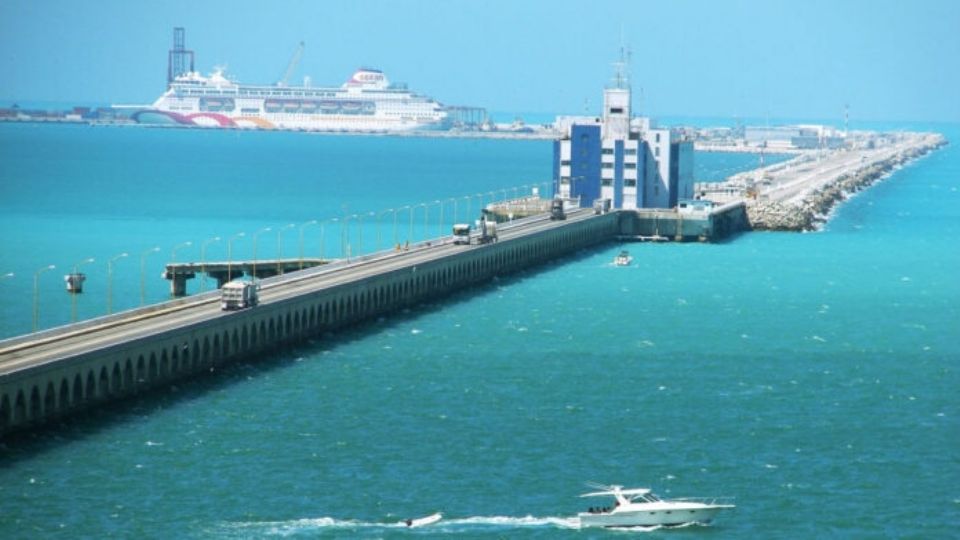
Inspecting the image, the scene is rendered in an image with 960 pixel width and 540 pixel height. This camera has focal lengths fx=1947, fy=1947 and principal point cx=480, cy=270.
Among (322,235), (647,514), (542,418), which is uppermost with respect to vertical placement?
(322,235)

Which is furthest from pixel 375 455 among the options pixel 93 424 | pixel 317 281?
pixel 317 281

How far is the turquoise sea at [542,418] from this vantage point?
4775 centimetres

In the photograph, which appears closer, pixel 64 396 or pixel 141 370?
pixel 64 396

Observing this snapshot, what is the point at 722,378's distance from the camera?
67.6 metres

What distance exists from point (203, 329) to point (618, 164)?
71804 millimetres

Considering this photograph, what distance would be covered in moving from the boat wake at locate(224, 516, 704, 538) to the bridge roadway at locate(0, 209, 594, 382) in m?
11.9

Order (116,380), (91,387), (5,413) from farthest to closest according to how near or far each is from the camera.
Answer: (116,380)
(91,387)
(5,413)

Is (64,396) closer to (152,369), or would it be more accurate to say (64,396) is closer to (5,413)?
(5,413)

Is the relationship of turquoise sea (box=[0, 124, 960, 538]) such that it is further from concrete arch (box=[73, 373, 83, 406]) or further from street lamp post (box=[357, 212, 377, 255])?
street lamp post (box=[357, 212, 377, 255])

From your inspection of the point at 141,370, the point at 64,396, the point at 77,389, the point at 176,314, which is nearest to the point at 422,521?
the point at 64,396

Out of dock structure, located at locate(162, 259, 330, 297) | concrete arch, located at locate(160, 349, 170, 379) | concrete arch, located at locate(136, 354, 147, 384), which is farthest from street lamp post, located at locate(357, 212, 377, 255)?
concrete arch, located at locate(136, 354, 147, 384)


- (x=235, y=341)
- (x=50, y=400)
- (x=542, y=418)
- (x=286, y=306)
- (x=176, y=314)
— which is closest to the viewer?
(x=50, y=400)

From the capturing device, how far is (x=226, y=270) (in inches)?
3698

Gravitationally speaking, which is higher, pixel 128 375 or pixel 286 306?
pixel 286 306
